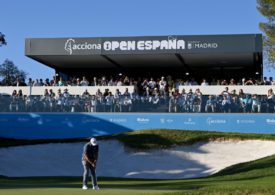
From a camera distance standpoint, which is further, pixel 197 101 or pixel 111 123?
pixel 111 123

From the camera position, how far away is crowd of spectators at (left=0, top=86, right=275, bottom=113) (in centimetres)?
3375

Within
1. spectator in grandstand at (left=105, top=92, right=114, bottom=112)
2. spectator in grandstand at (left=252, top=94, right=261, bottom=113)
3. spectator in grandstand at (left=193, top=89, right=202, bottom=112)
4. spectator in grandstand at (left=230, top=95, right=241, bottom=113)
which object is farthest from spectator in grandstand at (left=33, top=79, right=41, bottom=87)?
spectator in grandstand at (left=252, top=94, right=261, bottom=113)

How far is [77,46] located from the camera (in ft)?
146

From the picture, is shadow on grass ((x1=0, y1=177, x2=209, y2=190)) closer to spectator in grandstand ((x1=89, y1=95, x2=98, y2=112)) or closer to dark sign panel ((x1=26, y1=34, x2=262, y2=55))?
spectator in grandstand ((x1=89, y1=95, x2=98, y2=112))

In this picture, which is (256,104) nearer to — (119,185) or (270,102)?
(270,102)

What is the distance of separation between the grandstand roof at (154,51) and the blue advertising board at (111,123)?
849 cm

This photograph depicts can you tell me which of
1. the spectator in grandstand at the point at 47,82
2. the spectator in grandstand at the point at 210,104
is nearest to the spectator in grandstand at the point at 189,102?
the spectator in grandstand at the point at 210,104

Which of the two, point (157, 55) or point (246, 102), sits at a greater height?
point (157, 55)

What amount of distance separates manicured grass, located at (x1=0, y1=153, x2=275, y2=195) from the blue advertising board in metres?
5.72

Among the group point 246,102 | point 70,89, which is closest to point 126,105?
point 246,102

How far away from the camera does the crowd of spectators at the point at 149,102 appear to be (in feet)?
111

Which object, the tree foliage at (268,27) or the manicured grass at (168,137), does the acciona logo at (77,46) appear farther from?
the tree foliage at (268,27)

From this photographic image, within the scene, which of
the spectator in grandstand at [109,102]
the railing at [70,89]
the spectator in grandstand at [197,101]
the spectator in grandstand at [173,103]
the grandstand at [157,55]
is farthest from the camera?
the grandstand at [157,55]

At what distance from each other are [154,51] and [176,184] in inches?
894
